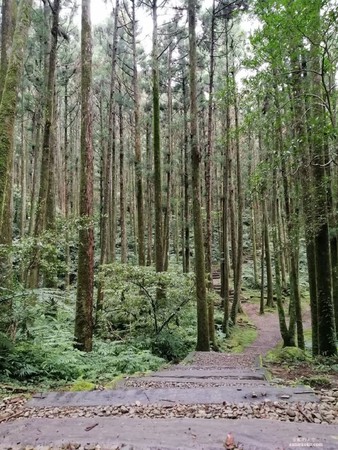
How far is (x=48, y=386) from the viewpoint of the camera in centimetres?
510

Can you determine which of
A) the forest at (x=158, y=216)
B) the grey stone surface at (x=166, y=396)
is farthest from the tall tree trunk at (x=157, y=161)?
the grey stone surface at (x=166, y=396)

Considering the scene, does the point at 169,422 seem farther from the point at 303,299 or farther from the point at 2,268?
the point at 303,299

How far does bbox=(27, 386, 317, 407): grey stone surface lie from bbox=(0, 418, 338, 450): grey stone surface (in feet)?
2.19

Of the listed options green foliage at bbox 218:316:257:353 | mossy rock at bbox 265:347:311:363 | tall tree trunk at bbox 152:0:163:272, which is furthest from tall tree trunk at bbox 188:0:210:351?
green foliage at bbox 218:316:257:353

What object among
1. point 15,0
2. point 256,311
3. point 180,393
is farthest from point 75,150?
point 180,393

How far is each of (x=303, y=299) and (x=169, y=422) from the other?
2150 centimetres

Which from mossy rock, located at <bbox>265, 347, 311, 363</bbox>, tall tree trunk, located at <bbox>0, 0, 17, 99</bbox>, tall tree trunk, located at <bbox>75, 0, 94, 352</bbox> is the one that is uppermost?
tall tree trunk, located at <bbox>0, 0, 17, 99</bbox>

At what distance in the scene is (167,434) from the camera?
9.12 feet

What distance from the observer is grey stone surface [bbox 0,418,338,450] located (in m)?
2.54

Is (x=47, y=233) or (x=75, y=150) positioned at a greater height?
(x=75, y=150)

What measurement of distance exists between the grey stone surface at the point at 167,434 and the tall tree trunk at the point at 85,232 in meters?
4.39

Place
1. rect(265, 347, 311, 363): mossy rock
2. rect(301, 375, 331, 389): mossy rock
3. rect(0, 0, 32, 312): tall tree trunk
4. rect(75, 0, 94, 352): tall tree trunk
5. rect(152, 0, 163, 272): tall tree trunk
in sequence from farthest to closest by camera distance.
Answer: rect(152, 0, 163, 272): tall tree trunk → rect(265, 347, 311, 363): mossy rock → rect(75, 0, 94, 352): tall tree trunk → rect(0, 0, 32, 312): tall tree trunk → rect(301, 375, 331, 389): mossy rock

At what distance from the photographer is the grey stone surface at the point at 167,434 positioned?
254 cm

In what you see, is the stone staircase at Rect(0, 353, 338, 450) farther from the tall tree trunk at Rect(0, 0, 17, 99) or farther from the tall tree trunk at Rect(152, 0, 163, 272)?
the tall tree trunk at Rect(152, 0, 163, 272)
